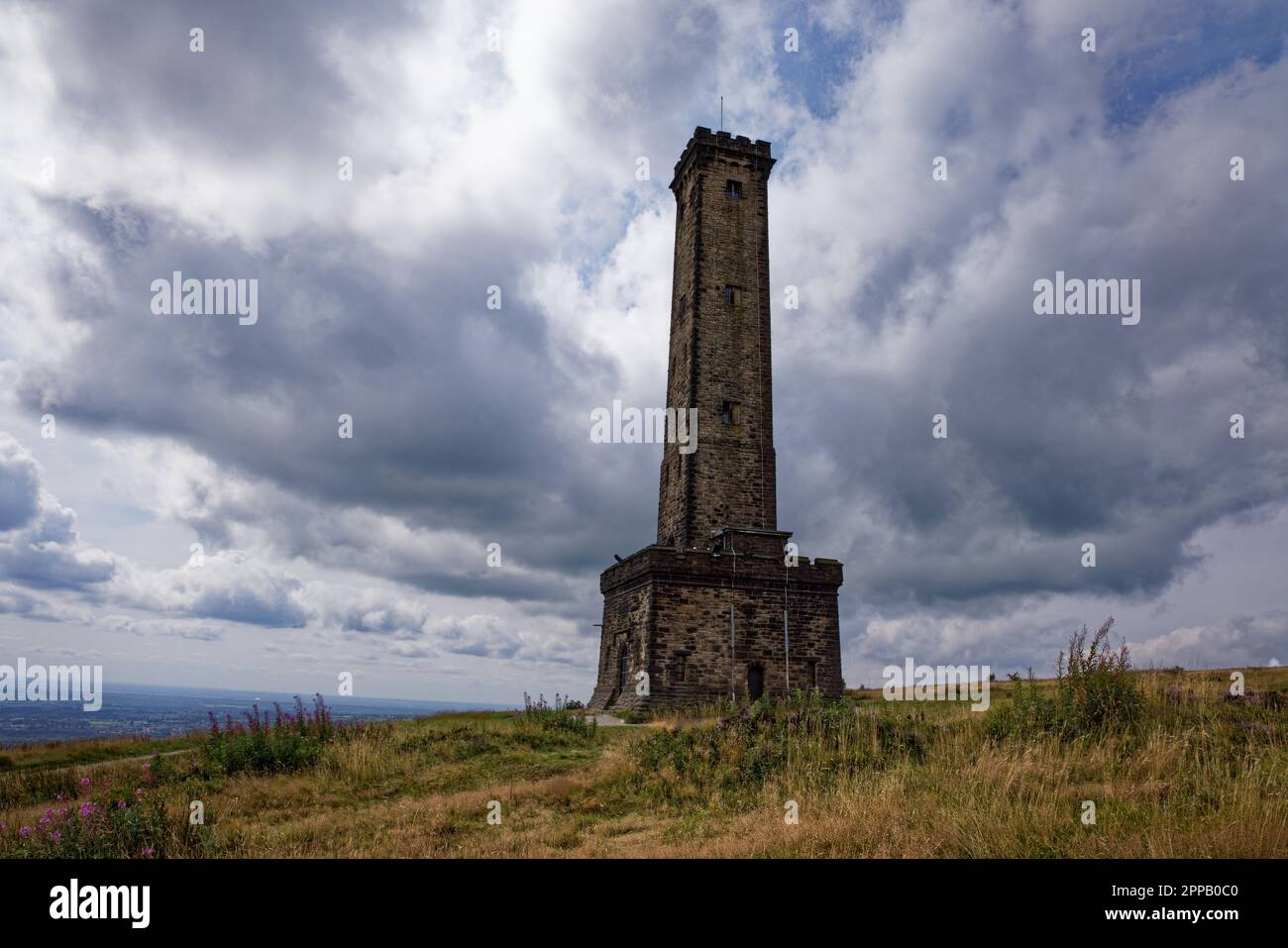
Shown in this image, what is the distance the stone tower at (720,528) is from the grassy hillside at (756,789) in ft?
29.8

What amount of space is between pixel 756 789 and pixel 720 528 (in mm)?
16090

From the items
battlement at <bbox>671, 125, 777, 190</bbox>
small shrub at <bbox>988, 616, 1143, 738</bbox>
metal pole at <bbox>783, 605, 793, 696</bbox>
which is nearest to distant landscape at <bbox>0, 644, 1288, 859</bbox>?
small shrub at <bbox>988, 616, 1143, 738</bbox>

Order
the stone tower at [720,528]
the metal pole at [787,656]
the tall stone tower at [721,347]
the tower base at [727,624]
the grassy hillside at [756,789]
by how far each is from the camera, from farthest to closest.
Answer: the tall stone tower at [721,347] < the metal pole at [787,656] < the stone tower at [720,528] < the tower base at [727,624] < the grassy hillside at [756,789]

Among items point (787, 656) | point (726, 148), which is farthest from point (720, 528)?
point (726, 148)

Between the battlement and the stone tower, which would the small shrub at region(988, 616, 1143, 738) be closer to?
the stone tower

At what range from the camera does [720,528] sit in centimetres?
2670

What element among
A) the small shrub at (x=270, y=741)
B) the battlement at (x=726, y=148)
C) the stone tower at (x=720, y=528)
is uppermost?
the battlement at (x=726, y=148)

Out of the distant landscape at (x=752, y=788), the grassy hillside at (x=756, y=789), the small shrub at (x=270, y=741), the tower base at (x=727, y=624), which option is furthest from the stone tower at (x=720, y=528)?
the small shrub at (x=270, y=741)

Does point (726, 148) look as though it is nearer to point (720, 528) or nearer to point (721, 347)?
point (721, 347)

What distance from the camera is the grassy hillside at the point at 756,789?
7137 millimetres

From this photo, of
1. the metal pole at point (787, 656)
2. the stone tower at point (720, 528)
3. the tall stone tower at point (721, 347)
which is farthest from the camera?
the tall stone tower at point (721, 347)

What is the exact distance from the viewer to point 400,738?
17.2m

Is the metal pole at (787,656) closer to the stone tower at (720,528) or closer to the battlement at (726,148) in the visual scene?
the stone tower at (720,528)
